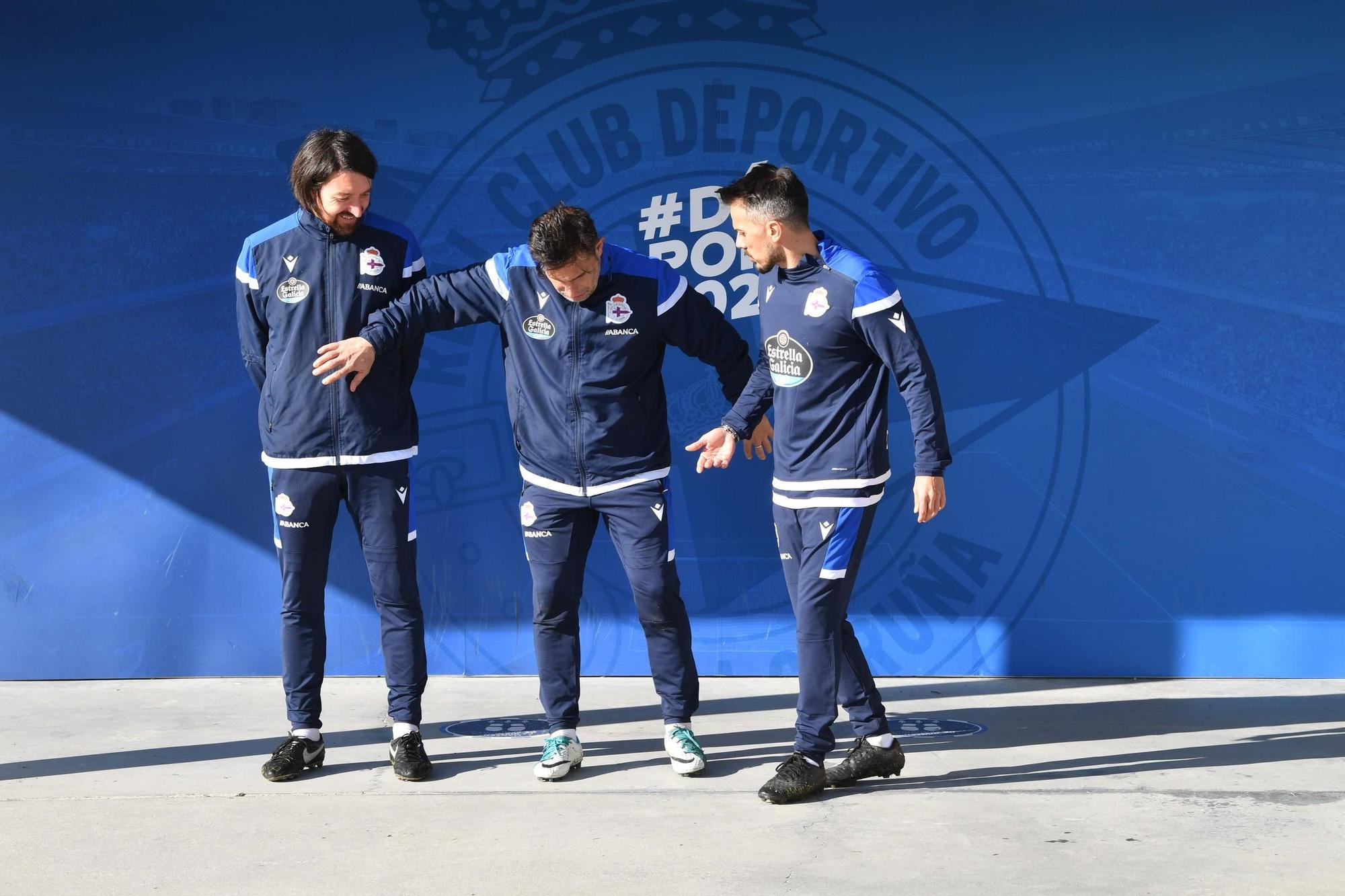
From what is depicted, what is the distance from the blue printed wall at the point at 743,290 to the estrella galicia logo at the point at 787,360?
134cm

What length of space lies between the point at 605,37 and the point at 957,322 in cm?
167

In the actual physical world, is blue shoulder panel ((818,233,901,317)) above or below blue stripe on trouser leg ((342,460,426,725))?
above

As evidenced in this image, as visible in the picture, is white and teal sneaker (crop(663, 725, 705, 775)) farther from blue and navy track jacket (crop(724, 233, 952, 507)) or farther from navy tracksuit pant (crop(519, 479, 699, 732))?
blue and navy track jacket (crop(724, 233, 952, 507))

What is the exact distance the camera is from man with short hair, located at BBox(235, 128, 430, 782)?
3869mm

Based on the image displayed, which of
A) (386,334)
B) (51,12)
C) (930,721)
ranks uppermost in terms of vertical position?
(51,12)

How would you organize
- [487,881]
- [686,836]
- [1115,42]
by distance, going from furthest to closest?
[1115,42] → [686,836] → [487,881]

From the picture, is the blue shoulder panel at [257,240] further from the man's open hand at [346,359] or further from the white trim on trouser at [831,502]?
the white trim on trouser at [831,502]

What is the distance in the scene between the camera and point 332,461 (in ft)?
12.8

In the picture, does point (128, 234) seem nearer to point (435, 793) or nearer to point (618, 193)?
point (618, 193)

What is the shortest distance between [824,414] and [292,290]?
1.54 metres

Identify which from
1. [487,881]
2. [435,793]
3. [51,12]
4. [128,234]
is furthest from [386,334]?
[51,12]

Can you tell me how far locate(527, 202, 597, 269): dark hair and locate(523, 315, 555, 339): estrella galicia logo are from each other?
7.7 inches

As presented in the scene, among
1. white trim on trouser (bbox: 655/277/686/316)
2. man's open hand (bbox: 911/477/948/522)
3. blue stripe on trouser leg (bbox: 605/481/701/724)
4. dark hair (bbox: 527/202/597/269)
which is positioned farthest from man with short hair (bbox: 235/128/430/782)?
man's open hand (bbox: 911/477/948/522)

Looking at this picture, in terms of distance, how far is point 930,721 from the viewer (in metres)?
4.50
